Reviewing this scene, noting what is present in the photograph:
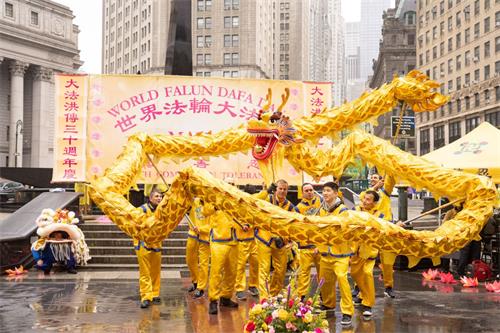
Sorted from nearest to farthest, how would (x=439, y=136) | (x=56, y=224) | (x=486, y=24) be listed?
(x=56, y=224) → (x=486, y=24) → (x=439, y=136)

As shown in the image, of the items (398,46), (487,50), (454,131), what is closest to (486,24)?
(487,50)

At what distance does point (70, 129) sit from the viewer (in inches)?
528

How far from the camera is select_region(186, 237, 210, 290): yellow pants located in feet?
30.4

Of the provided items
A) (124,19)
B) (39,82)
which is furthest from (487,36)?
(124,19)

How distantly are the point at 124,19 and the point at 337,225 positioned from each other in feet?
323

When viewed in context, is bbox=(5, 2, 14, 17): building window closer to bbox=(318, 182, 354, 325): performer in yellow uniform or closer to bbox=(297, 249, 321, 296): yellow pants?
bbox=(297, 249, 321, 296): yellow pants

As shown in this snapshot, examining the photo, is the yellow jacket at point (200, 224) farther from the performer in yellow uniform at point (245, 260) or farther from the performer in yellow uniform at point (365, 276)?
the performer in yellow uniform at point (365, 276)

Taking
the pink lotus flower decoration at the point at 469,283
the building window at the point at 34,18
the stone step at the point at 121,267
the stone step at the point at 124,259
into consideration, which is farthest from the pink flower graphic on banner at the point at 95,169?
the building window at the point at 34,18

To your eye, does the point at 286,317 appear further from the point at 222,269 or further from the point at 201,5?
the point at 201,5

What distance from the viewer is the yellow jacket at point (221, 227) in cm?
827

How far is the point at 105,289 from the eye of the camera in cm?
1005

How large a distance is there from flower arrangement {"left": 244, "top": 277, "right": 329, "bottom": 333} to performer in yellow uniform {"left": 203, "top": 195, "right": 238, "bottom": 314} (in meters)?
2.84

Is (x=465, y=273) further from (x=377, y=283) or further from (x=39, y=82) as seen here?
(x=39, y=82)

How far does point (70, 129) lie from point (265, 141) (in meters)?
7.05
